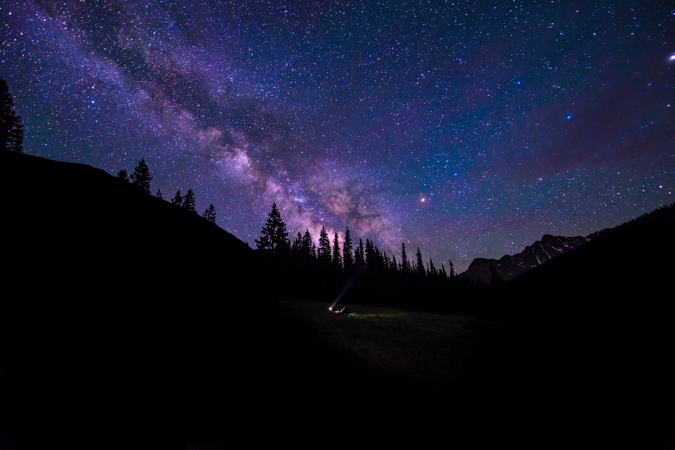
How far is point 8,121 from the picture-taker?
34938 mm

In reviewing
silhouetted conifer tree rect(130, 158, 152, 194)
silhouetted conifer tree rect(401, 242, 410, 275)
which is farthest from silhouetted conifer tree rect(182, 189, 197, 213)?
silhouetted conifer tree rect(401, 242, 410, 275)

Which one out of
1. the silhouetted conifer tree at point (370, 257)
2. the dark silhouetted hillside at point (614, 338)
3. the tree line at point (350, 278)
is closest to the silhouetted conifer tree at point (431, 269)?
the tree line at point (350, 278)

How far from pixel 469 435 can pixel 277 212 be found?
59.5m

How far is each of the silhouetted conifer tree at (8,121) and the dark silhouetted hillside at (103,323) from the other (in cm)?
4956

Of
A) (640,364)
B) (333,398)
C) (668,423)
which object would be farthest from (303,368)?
(640,364)

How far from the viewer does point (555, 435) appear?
25.5 feet

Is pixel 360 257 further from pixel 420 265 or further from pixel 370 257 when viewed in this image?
pixel 420 265

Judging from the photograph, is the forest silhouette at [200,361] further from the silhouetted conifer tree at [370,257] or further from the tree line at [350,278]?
the silhouetted conifer tree at [370,257]

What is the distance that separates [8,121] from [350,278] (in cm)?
7346

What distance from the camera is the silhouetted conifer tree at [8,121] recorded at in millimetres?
33987

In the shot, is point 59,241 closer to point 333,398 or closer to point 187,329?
point 187,329

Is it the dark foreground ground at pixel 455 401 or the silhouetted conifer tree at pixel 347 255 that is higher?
the silhouetted conifer tree at pixel 347 255

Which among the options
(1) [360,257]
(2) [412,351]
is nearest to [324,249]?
(1) [360,257]

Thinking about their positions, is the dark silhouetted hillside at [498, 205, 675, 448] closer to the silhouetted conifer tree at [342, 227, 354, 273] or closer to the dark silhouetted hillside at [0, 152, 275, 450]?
the dark silhouetted hillside at [0, 152, 275, 450]
